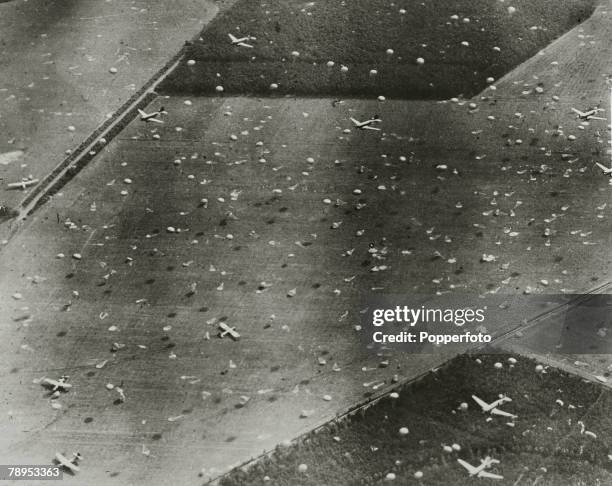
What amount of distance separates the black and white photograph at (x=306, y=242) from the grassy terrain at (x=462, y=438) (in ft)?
0.08


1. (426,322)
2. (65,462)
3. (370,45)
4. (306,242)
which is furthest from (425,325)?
(370,45)

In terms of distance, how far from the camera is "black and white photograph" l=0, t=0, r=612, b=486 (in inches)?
449

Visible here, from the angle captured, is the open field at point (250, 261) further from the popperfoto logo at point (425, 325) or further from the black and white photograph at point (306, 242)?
the popperfoto logo at point (425, 325)

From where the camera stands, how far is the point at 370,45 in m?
16.9

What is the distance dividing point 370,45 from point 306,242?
4260 mm

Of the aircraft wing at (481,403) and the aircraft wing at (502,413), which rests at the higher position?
the aircraft wing at (481,403)

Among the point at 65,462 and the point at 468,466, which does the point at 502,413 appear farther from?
the point at 65,462

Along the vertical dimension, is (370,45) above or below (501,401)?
above

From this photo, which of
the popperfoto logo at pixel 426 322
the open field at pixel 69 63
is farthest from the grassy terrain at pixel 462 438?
the open field at pixel 69 63

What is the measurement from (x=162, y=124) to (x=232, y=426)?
5.36 meters

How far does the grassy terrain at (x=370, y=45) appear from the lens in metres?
16.3

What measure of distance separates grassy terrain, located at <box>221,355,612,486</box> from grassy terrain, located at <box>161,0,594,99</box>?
5397 millimetres

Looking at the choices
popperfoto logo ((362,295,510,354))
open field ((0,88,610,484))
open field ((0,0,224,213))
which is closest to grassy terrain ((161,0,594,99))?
open field ((0,88,610,484))

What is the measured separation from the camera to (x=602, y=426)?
37.5 feet
